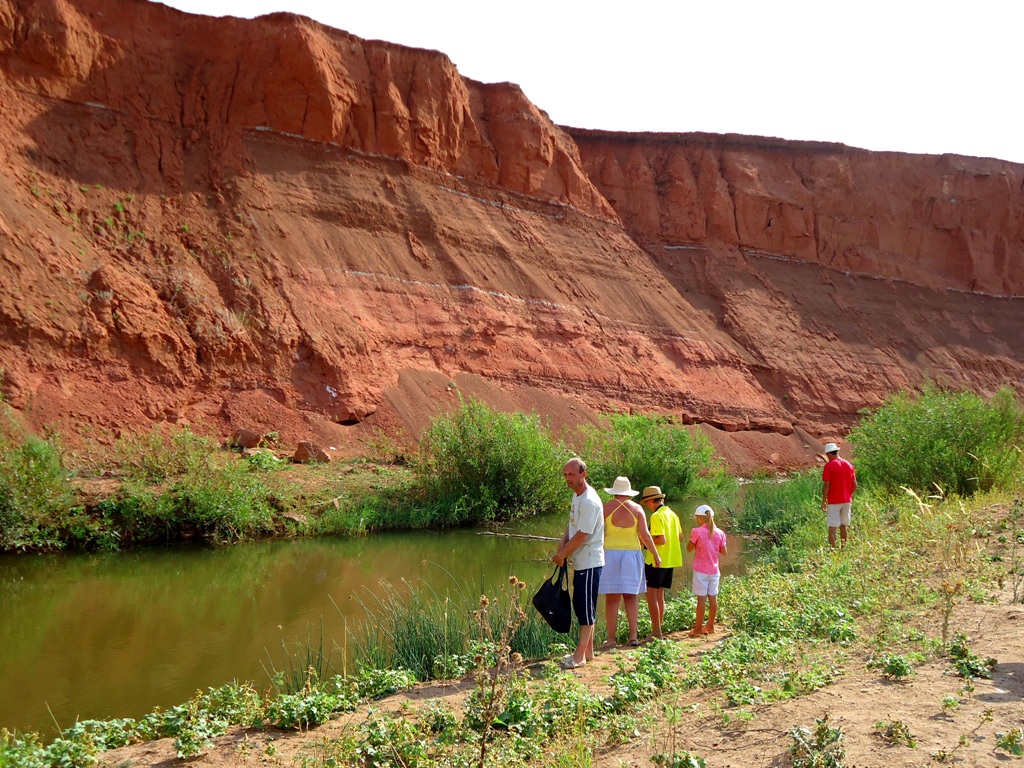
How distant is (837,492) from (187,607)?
934 centimetres

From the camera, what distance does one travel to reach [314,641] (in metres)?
9.12

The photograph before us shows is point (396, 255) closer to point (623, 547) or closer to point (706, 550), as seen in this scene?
point (706, 550)

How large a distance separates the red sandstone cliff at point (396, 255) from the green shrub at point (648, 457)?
17.1 ft

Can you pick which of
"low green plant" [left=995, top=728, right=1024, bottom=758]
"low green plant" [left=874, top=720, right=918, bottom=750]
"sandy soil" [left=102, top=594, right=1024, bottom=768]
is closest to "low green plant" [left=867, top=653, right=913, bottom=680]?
"sandy soil" [left=102, top=594, right=1024, bottom=768]

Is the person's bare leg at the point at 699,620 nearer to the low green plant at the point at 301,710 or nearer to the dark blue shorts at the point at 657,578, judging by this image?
the dark blue shorts at the point at 657,578

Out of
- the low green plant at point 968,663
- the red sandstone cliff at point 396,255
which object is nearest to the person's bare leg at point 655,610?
the low green plant at point 968,663

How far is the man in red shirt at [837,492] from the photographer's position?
11.5 meters

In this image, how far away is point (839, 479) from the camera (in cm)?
1156

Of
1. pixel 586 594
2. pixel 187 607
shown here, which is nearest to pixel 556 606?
pixel 586 594

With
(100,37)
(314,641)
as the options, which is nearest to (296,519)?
(314,641)

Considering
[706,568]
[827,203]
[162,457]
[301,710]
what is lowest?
[162,457]

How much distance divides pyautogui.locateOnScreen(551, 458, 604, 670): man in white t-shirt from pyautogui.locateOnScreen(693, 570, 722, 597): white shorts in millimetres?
1879

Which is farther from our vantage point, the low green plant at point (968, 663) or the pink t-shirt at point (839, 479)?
the pink t-shirt at point (839, 479)

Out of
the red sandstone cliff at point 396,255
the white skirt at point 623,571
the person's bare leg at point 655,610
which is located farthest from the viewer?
the red sandstone cliff at point 396,255
